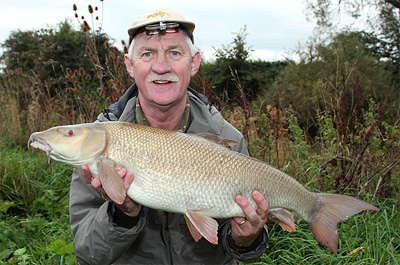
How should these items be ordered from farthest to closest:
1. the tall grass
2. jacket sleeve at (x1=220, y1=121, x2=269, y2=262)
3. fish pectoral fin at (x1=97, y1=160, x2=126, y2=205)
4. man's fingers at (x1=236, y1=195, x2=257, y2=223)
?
the tall grass < jacket sleeve at (x1=220, y1=121, x2=269, y2=262) < man's fingers at (x1=236, y1=195, x2=257, y2=223) < fish pectoral fin at (x1=97, y1=160, x2=126, y2=205)

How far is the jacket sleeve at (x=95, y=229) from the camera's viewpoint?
1.72 metres

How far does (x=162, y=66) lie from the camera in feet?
6.52

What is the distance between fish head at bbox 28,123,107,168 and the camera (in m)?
1.62

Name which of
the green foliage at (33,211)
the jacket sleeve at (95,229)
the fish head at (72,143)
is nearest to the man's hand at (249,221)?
the jacket sleeve at (95,229)

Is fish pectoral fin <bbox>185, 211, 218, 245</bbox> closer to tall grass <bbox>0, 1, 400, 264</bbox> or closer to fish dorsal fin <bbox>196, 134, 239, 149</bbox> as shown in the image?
fish dorsal fin <bbox>196, 134, 239, 149</bbox>

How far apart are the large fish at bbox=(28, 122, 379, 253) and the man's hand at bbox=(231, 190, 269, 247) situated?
→ 3 centimetres

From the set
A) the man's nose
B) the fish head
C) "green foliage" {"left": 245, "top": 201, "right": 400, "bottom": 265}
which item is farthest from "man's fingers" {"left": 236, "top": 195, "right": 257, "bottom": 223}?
"green foliage" {"left": 245, "top": 201, "right": 400, "bottom": 265}

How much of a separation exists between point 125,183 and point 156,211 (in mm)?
452

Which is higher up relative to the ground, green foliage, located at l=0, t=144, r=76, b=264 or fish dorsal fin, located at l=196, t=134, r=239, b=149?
fish dorsal fin, located at l=196, t=134, r=239, b=149

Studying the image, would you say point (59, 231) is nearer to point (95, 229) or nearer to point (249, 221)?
point (95, 229)

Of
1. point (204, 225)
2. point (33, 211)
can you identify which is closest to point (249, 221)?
point (204, 225)

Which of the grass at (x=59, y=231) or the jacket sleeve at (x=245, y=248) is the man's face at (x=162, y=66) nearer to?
the jacket sleeve at (x=245, y=248)

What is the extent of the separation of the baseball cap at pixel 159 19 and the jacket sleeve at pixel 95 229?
82cm

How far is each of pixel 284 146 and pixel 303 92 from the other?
747 cm
